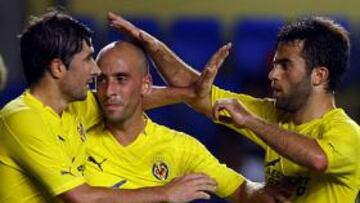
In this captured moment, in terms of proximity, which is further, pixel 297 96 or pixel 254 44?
pixel 254 44

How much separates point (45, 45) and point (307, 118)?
1122mm

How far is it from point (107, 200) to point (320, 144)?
0.85 metres

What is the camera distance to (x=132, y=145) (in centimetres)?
503

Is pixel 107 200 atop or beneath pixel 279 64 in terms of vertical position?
beneath

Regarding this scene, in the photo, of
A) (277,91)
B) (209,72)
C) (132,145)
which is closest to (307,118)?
(277,91)

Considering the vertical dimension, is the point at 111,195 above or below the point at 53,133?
below

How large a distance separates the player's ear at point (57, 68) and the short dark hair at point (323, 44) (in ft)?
3.09

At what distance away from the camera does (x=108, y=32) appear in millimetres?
8398

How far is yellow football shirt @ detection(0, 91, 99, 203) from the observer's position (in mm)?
4539

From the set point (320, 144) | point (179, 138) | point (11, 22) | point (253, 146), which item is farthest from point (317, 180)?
point (11, 22)

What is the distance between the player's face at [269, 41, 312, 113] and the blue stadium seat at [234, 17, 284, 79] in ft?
10.9

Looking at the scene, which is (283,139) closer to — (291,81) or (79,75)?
(291,81)

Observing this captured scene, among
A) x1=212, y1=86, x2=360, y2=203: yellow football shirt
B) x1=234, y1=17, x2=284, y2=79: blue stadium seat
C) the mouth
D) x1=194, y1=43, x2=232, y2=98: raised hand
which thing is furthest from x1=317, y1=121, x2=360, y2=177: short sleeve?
x1=234, y1=17, x2=284, y2=79: blue stadium seat

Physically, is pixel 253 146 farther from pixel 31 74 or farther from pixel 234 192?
pixel 31 74
